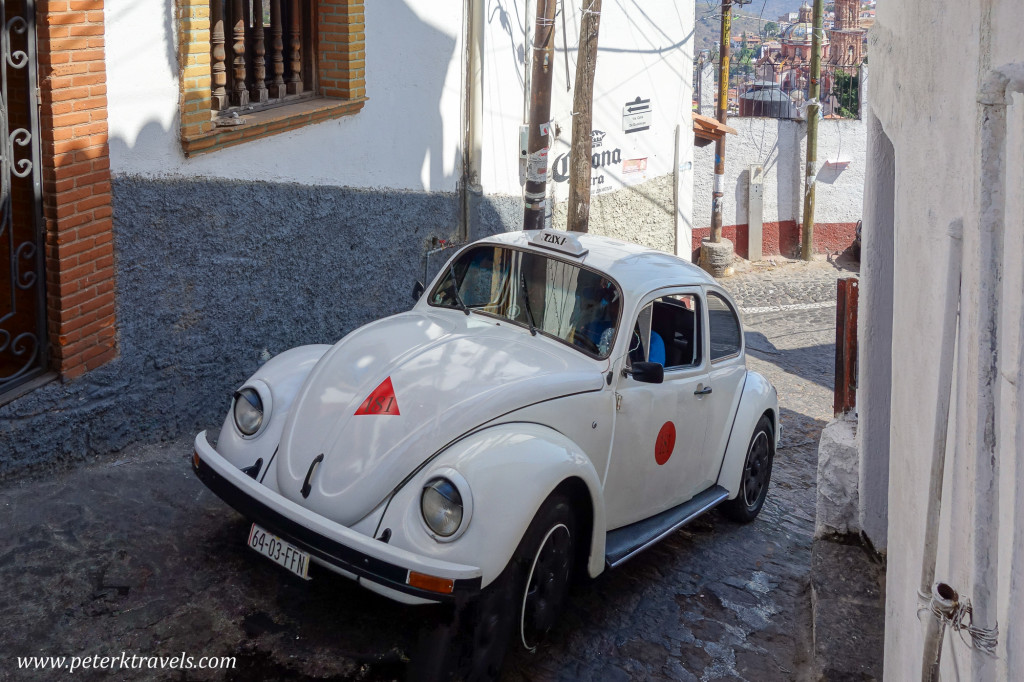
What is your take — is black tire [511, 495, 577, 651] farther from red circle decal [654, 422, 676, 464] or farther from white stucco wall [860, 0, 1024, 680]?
white stucco wall [860, 0, 1024, 680]

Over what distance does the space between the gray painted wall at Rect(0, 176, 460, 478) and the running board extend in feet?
10.7

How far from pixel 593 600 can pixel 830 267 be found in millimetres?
14748

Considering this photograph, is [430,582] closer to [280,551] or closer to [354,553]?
[354,553]

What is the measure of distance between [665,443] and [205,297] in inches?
134

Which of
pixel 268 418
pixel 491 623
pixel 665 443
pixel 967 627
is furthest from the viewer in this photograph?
pixel 665 443

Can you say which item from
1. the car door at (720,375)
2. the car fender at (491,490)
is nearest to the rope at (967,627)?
the car fender at (491,490)

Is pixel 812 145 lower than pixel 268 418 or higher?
higher

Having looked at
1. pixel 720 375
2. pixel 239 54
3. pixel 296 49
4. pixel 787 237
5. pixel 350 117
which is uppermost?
pixel 296 49

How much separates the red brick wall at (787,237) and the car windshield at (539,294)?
42.8 ft

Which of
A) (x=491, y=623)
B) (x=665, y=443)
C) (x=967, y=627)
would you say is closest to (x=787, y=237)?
(x=665, y=443)

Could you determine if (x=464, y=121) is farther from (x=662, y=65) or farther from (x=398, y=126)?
(x=662, y=65)

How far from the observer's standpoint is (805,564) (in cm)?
586

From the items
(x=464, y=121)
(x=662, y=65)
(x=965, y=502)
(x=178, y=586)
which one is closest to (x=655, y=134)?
(x=662, y=65)

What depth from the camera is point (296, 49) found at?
26.1ft
